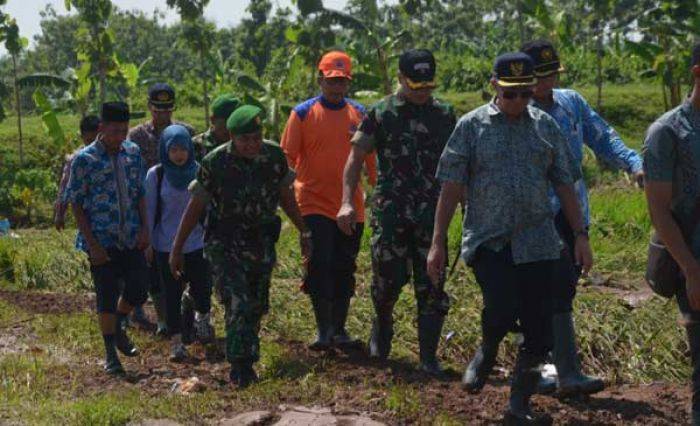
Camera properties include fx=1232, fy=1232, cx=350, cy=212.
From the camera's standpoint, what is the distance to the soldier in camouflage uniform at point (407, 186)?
7.21 metres

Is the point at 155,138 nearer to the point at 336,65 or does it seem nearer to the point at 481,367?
the point at 336,65

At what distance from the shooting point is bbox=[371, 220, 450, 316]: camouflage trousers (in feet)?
23.8

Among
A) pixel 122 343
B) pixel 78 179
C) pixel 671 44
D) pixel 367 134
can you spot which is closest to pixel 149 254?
pixel 122 343

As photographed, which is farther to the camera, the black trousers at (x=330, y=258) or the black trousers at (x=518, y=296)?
the black trousers at (x=330, y=258)

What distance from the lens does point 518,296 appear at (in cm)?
576

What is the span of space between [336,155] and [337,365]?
143 centimetres

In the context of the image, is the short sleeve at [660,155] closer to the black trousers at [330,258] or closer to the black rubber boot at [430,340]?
the black rubber boot at [430,340]

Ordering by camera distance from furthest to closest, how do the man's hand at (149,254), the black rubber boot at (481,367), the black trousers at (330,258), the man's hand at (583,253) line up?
1. the man's hand at (149,254)
2. the black trousers at (330,258)
3. the black rubber boot at (481,367)
4. the man's hand at (583,253)

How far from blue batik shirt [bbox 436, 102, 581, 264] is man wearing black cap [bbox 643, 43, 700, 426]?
0.72m

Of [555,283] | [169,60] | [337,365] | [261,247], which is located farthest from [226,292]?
[169,60]

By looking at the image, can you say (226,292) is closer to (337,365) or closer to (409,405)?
(337,365)

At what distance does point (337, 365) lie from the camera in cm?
753

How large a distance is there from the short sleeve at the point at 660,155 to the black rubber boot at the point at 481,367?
133 centimetres

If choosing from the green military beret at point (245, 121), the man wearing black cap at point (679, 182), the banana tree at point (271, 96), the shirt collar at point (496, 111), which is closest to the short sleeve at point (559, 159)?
the shirt collar at point (496, 111)
